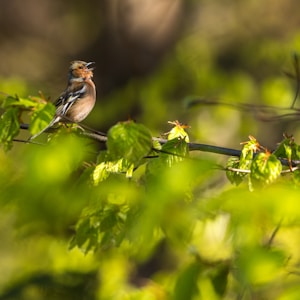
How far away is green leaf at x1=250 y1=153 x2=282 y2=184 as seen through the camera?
2.43 metres

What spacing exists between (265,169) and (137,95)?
5938 mm

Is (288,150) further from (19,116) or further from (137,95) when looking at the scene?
(137,95)

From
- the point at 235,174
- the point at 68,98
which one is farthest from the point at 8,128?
the point at 68,98

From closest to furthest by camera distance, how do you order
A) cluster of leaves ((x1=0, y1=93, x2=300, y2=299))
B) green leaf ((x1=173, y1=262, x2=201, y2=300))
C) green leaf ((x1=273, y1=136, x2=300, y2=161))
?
cluster of leaves ((x1=0, y1=93, x2=300, y2=299)) → green leaf ((x1=173, y1=262, x2=201, y2=300)) → green leaf ((x1=273, y1=136, x2=300, y2=161))

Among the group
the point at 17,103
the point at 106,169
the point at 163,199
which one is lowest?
the point at 163,199

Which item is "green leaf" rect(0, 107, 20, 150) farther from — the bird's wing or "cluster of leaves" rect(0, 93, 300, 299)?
the bird's wing

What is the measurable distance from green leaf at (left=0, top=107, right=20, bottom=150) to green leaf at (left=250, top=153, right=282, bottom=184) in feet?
2.75

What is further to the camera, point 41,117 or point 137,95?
point 137,95

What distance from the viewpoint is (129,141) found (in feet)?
7.59

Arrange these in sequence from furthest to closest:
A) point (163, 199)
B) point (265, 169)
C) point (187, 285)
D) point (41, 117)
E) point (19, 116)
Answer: point (19, 116)
point (41, 117)
point (265, 169)
point (187, 285)
point (163, 199)

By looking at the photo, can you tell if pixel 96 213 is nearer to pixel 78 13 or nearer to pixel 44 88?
pixel 44 88

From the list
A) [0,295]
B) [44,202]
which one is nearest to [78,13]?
[0,295]

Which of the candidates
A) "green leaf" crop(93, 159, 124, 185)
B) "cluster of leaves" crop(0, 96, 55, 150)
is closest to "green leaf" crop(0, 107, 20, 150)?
"cluster of leaves" crop(0, 96, 55, 150)

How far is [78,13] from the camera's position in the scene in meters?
10.4
